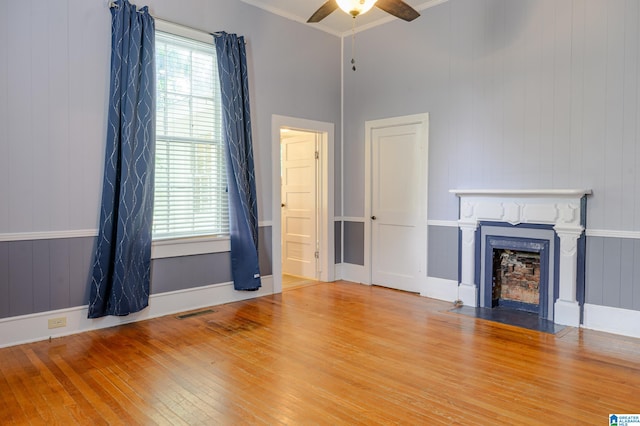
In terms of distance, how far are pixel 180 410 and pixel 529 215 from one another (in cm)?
350

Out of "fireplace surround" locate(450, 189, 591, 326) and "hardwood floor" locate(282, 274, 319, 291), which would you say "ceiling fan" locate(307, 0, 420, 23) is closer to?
"fireplace surround" locate(450, 189, 591, 326)

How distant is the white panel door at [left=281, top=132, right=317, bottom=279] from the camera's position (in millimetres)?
6145

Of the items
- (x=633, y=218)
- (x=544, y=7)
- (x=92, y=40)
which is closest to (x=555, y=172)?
(x=633, y=218)

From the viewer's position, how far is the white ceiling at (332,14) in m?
5.08

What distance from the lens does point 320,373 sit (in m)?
3.11

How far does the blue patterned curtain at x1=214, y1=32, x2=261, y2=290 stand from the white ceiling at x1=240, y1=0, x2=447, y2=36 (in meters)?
0.64

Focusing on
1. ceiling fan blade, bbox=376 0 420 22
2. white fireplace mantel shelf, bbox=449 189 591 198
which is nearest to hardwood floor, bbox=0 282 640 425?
white fireplace mantel shelf, bbox=449 189 591 198

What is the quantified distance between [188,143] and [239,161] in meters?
0.55

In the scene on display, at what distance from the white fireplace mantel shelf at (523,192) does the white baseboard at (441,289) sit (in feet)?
3.29

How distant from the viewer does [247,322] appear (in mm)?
4266

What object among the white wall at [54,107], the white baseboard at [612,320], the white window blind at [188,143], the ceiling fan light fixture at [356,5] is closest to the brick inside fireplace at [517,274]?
the white baseboard at [612,320]

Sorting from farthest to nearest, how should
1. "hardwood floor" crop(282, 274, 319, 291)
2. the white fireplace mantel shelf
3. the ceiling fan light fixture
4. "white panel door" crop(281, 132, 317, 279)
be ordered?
1. "white panel door" crop(281, 132, 317, 279)
2. "hardwood floor" crop(282, 274, 319, 291)
3. the white fireplace mantel shelf
4. the ceiling fan light fixture

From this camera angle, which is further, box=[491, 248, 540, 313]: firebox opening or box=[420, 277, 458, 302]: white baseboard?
box=[420, 277, 458, 302]: white baseboard

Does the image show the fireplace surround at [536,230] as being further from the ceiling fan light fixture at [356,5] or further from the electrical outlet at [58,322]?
the electrical outlet at [58,322]
